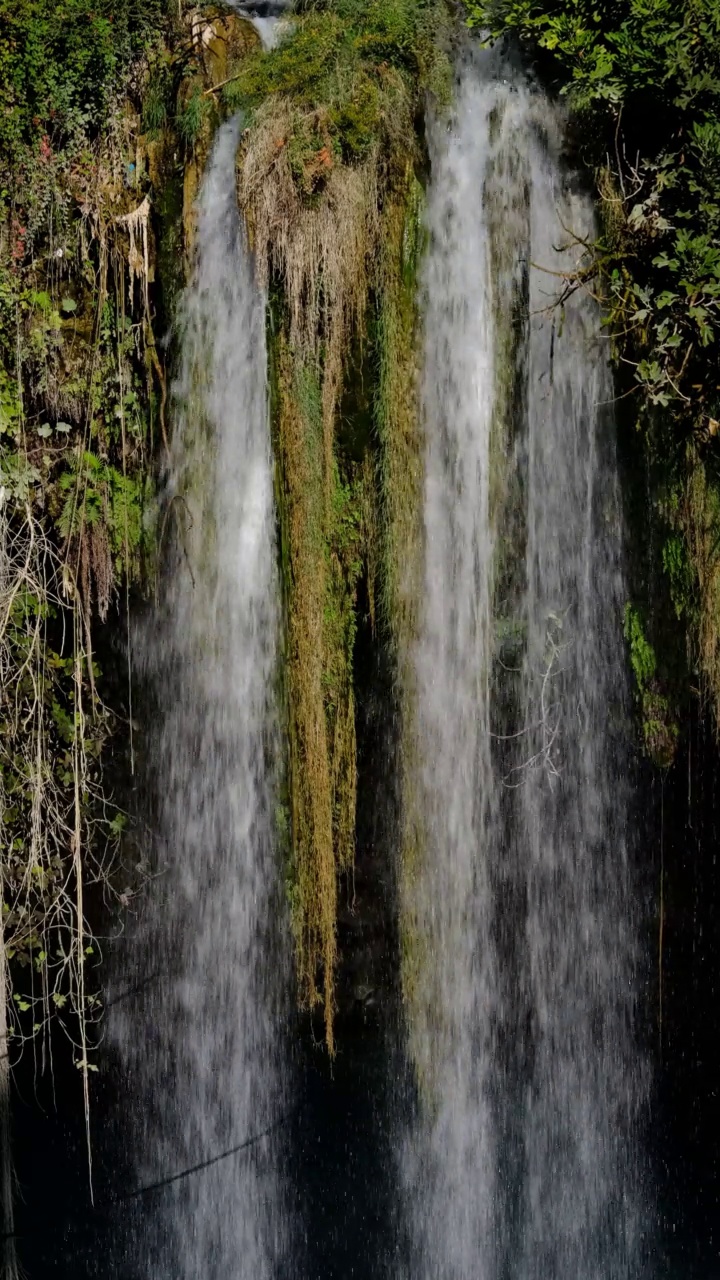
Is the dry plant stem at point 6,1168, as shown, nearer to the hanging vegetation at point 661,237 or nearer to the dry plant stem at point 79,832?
the dry plant stem at point 79,832

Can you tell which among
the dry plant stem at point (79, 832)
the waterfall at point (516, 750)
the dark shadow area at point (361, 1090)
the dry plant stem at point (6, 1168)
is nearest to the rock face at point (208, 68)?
the waterfall at point (516, 750)

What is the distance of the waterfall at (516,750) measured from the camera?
4.59m

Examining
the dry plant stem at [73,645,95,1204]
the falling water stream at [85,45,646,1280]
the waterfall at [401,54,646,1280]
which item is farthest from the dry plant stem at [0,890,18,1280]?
Answer: the waterfall at [401,54,646,1280]

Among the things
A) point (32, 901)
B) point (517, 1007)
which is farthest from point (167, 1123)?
point (517, 1007)

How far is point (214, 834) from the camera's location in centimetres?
500

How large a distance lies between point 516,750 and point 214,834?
130 cm

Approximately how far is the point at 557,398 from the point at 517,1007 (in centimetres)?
251

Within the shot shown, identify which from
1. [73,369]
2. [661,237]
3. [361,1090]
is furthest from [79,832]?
[661,237]

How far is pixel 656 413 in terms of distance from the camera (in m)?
4.62

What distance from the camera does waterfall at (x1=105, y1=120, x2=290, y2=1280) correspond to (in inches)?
186

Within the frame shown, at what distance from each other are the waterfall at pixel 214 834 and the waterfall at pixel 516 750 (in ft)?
2.07

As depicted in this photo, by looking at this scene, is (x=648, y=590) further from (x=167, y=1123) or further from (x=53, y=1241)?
(x=53, y=1241)

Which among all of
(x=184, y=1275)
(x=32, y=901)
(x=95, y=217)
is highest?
(x=95, y=217)

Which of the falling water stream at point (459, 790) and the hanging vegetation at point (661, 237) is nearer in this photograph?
the hanging vegetation at point (661, 237)
